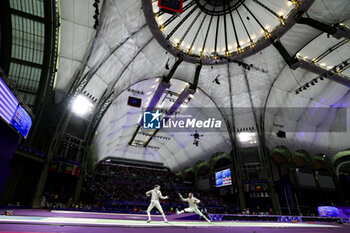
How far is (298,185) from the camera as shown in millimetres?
31609

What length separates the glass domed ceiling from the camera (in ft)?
72.3

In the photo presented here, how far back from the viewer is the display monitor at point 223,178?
36656 millimetres

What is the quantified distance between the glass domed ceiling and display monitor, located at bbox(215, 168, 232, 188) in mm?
23316

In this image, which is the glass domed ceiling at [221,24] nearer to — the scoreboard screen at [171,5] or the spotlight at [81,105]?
the scoreboard screen at [171,5]

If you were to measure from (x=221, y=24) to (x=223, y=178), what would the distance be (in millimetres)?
28970

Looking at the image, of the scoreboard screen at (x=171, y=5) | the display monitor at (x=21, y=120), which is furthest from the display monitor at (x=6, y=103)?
the scoreboard screen at (x=171, y=5)

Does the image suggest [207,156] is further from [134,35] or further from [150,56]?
[134,35]

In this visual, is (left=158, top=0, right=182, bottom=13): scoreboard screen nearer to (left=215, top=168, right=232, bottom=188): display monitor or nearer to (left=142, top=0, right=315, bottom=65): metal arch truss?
(left=142, top=0, right=315, bottom=65): metal arch truss

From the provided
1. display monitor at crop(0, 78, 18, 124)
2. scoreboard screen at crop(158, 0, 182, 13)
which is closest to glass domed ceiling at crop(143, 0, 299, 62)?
scoreboard screen at crop(158, 0, 182, 13)

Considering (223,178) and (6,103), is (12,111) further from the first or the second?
(223,178)

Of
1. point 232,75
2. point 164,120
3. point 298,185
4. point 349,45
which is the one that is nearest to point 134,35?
point 232,75

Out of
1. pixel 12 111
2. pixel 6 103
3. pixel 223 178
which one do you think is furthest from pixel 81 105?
pixel 223 178

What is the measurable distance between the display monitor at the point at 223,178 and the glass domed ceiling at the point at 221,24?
918 inches

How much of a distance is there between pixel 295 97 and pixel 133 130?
34.6m
